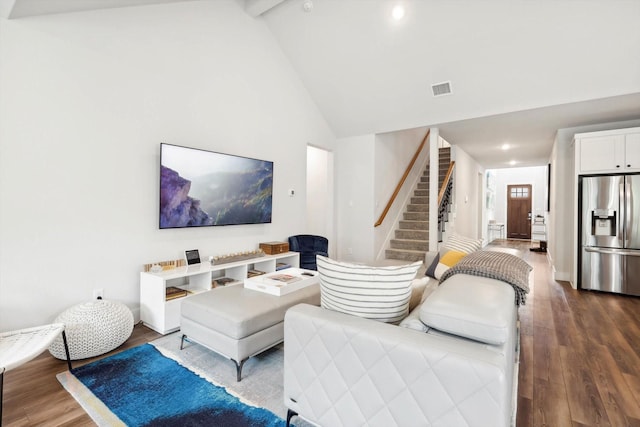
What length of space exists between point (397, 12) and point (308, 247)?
10.8 ft

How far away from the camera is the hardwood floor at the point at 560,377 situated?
67.5 inches

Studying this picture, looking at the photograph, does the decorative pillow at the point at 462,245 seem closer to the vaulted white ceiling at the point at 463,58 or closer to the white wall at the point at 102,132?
the vaulted white ceiling at the point at 463,58

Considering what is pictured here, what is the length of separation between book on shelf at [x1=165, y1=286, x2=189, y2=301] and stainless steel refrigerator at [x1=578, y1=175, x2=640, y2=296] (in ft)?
17.0

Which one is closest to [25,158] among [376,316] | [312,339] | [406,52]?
[312,339]

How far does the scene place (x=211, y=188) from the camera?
357cm

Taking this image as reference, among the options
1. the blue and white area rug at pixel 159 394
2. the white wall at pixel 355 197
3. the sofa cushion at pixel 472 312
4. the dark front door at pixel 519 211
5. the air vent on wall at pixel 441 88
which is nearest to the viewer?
the sofa cushion at pixel 472 312

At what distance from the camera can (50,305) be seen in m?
2.51

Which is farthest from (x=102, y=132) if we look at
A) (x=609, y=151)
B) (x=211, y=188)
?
(x=609, y=151)

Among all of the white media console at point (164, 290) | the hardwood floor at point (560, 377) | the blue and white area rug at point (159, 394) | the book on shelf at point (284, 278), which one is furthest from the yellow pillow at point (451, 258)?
the white media console at point (164, 290)

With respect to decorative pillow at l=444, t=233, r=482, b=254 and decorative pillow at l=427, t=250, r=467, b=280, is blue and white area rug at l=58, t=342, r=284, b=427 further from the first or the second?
decorative pillow at l=444, t=233, r=482, b=254

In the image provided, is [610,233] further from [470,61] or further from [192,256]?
[192,256]

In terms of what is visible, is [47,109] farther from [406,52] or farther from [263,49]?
[406,52]

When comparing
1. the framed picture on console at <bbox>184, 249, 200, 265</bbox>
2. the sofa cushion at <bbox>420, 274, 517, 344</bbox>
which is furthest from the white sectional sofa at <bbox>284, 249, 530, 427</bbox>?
the framed picture on console at <bbox>184, 249, 200, 265</bbox>

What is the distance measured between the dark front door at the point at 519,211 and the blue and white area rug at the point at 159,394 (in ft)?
38.3
